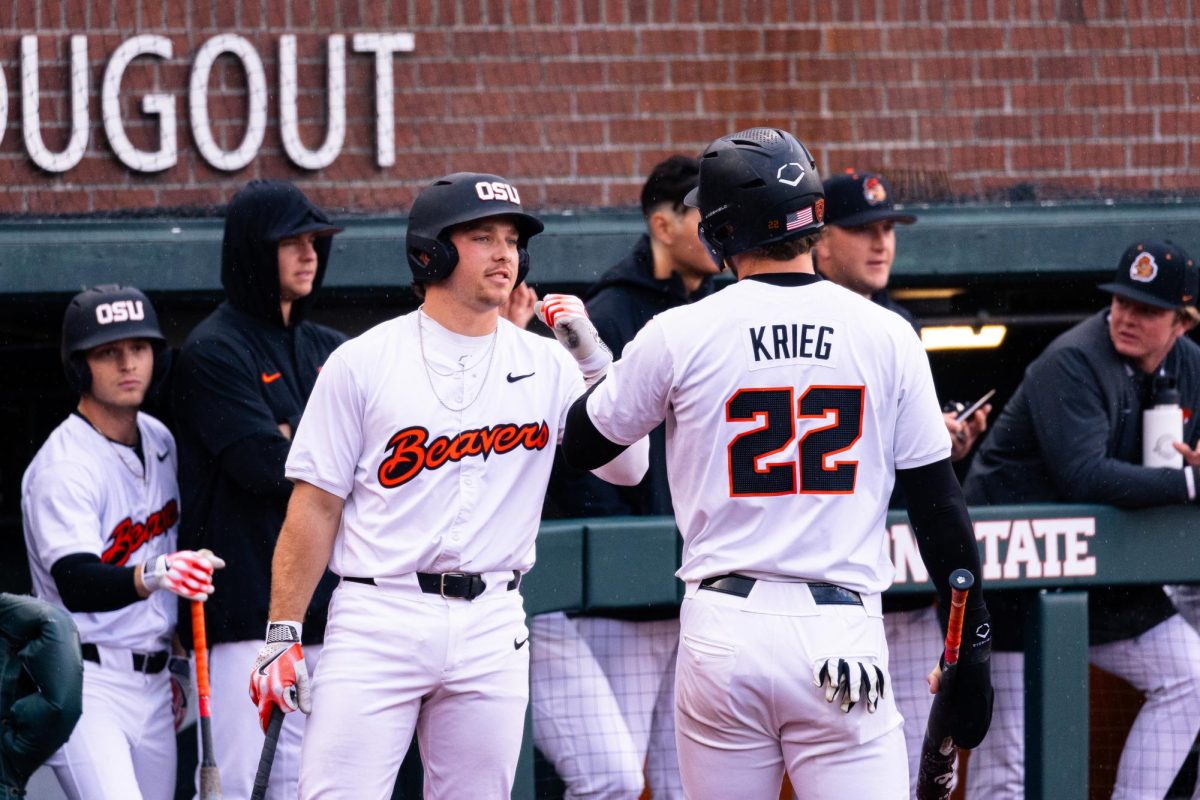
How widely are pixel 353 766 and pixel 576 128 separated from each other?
142 inches

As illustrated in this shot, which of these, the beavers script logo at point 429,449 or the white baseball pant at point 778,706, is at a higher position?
the beavers script logo at point 429,449

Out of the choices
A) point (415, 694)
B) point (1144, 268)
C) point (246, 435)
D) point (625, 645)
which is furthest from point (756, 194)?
point (1144, 268)

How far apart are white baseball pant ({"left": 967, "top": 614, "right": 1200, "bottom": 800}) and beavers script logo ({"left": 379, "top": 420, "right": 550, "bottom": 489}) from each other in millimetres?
2031

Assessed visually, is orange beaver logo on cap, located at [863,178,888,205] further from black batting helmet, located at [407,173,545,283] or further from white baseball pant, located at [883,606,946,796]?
black batting helmet, located at [407,173,545,283]

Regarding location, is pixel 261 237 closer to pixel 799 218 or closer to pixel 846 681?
pixel 799 218

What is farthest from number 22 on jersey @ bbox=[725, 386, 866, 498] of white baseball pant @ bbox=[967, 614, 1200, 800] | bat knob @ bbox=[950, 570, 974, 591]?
white baseball pant @ bbox=[967, 614, 1200, 800]

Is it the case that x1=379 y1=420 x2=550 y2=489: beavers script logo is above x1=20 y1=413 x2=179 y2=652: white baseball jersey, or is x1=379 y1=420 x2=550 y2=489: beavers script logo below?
above

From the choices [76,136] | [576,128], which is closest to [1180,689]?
[576,128]

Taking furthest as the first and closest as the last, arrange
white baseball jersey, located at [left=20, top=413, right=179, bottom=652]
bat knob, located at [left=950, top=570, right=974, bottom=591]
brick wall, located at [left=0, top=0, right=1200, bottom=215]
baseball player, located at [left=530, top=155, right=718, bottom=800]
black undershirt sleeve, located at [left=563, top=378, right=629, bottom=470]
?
brick wall, located at [left=0, top=0, right=1200, bottom=215] → baseball player, located at [left=530, top=155, right=718, bottom=800] → white baseball jersey, located at [left=20, top=413, right=179, bottom=652] → black undershirt sleeve, located at [left=563, top=378, right=629, bottom=470] → bat knob, located at [left=950, top=570, right=974, bottom=591]

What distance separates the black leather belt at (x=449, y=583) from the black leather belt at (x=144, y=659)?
51.0 inches

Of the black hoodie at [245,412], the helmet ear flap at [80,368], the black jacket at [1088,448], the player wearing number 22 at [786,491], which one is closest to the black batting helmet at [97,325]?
the helmet ear flap at [80,368]

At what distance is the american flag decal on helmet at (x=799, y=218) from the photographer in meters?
3.12

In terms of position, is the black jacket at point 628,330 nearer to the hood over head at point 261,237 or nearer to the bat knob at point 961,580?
the hood over head at point 261,237

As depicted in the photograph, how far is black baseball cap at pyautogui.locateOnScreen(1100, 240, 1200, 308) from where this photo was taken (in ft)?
16.4
